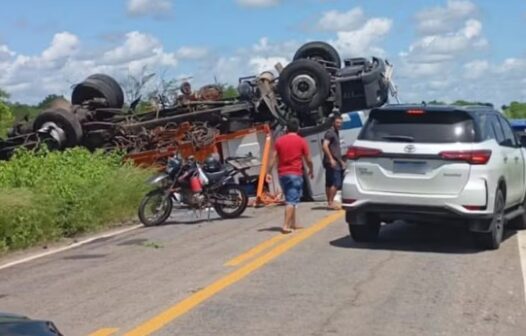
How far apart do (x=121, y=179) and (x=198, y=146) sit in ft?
9.88

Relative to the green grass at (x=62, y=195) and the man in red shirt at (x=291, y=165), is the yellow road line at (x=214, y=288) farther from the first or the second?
the green grass at (x=62, y=195)

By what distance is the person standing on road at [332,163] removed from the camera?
18.8 m

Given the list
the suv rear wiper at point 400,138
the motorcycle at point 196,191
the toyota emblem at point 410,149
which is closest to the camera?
the toyota emblem at point 410,149

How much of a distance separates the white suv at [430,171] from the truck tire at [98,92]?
1025 centimetres

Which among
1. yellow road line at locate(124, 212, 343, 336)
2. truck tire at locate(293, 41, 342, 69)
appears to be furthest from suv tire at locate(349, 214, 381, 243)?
truck tire at locate(293, 41, 342, 69)

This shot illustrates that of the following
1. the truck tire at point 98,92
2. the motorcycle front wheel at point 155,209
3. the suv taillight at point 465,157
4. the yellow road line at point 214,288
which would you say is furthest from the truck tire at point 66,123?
the suv taillight at point 465,157

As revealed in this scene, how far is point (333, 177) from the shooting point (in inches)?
744

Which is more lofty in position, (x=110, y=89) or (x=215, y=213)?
(x=110, y=89)

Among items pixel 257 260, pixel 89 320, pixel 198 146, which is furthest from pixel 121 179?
pixel 89 320

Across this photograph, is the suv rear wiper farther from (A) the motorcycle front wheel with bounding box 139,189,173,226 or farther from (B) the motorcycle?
(A) the motorcycle front wheel with bounding box 139,189,173,226

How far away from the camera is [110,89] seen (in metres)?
22.6

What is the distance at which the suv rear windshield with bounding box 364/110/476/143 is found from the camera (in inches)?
509

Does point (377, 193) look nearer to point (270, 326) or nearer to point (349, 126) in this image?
point (270, 326)

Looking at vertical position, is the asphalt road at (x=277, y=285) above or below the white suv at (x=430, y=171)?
below
